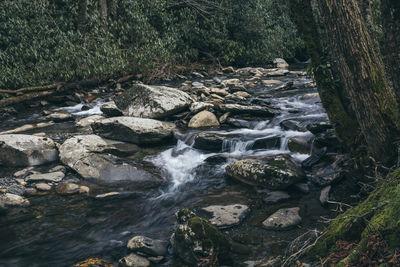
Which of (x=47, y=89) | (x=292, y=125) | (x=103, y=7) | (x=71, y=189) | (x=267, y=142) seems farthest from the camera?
(x=103, y=7)

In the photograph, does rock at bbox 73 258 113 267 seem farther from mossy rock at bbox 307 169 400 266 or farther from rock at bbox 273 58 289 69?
rock at bbox 273 58 289 69

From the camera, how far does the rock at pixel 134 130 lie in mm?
7910

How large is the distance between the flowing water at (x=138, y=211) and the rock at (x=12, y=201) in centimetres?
14

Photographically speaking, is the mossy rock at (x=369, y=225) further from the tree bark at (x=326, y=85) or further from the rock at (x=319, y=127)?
the rock at (x=319, y=127)

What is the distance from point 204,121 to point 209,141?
142 centimetres

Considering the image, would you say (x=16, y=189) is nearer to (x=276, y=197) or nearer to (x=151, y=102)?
(x=151, y=102)

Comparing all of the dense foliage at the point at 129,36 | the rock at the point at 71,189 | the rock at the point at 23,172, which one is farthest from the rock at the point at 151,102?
the dense foliage at the point at 129,36

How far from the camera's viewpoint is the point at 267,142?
7.47 meters

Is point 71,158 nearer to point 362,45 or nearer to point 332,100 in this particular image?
point 332,100

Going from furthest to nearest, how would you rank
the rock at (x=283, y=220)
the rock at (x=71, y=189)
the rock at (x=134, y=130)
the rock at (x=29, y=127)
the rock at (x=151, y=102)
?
the rock at (x=29, y=127)
the rock at (x=151, y=102)
the rock at (x=134, y=130)
the rock at (x=71, y=189)
the rock at (x=283, y=220)

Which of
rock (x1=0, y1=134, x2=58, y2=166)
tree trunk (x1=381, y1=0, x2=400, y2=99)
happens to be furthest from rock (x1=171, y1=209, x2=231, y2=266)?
rock (x1=0, y1=134, x2=58, y2=166)

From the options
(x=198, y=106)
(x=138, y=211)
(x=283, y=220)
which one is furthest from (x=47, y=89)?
(x=283, y=220)

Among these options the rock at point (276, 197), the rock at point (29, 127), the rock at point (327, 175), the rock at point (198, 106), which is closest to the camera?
the rock at point (276, 197)

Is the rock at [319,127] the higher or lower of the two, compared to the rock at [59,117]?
higher
